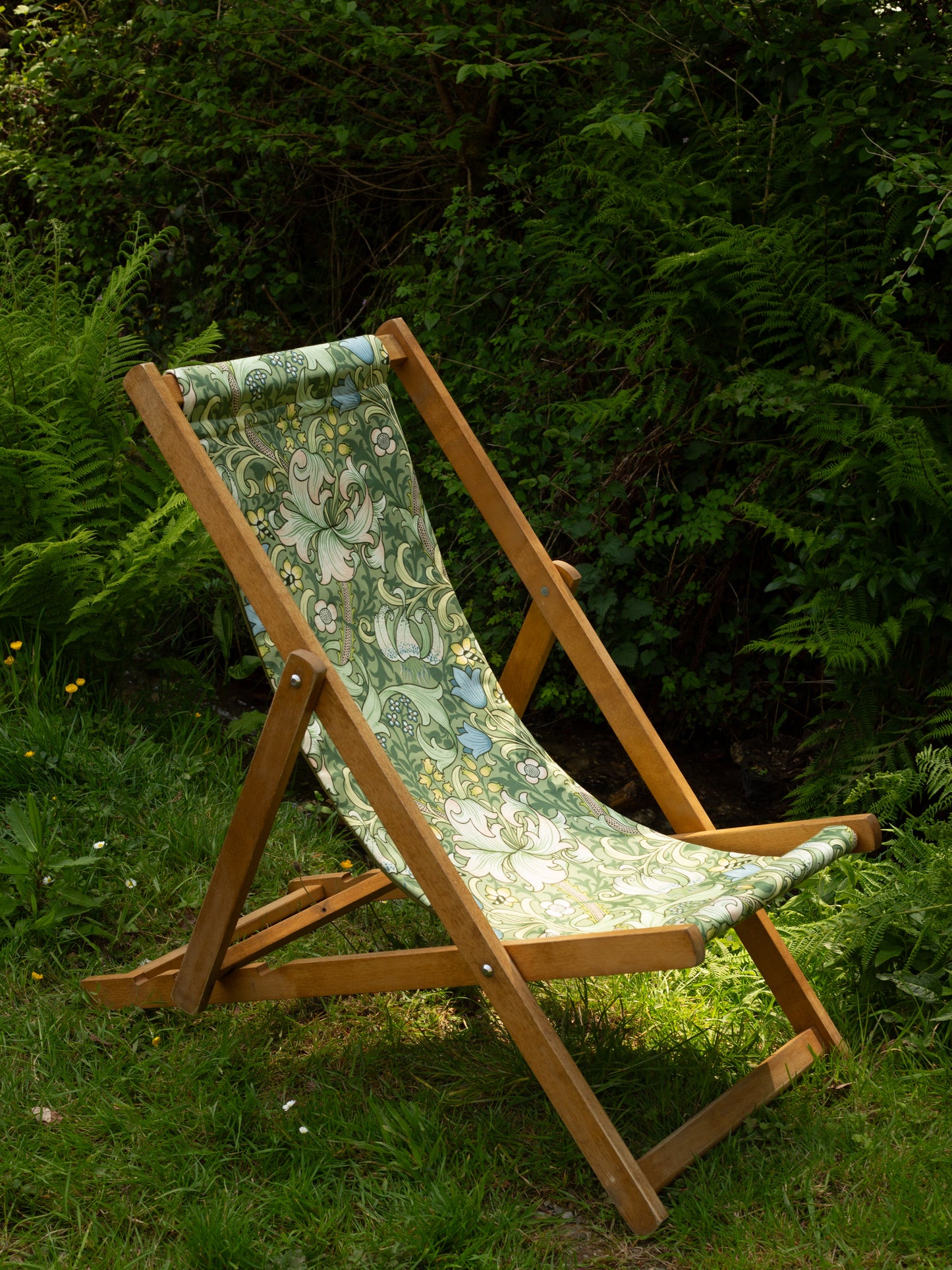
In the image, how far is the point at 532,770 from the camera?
8.35ft

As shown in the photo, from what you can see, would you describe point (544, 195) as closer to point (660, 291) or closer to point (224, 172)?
point (660, 291)

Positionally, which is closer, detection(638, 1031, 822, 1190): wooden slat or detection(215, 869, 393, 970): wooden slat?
detection(638, 1031, 822, 1190): wooden slat

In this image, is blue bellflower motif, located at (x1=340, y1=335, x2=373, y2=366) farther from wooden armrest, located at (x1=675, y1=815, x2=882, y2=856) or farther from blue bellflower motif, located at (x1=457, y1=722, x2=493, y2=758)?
wooden armrest, located at (x1=675, y1=815, x2=882, y2=856)

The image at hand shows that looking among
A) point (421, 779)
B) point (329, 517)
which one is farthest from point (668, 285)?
point (421, 779)

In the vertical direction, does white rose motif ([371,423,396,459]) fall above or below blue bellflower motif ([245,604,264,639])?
above

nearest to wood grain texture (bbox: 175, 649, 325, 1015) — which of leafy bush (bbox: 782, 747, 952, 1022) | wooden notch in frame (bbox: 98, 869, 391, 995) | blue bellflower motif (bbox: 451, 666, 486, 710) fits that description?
wooden notch in frame (bbox: 98, 869, 391, 995)

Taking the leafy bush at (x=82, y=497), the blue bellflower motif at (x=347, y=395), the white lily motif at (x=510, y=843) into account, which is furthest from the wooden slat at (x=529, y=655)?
the leafy bush at (x=82, y=497)

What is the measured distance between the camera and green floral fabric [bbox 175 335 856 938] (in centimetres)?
212

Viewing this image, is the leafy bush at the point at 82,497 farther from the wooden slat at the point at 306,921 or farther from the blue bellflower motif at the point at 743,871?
the blue bellflower motif at the point at 743,871

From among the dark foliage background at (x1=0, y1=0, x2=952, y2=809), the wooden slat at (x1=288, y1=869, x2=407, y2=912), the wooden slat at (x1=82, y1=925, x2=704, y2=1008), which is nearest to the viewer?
the wooden slat at (x1=82, y1=925, x2=704, y2=1008)

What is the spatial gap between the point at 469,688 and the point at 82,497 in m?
1.72

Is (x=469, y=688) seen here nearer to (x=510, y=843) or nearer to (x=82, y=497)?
(x=510, y=843)

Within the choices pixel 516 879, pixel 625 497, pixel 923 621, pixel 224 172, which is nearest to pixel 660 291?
pixel 625 497

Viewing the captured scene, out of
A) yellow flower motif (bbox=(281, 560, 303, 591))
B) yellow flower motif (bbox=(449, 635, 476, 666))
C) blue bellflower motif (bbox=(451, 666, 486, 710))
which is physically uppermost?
yellow flower motif (bbox=(281, 560, 303, 591))
